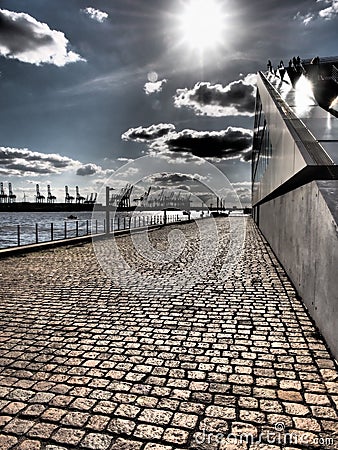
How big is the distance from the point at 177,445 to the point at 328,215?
316 cm

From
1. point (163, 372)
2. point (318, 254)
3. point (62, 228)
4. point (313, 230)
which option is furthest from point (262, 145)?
point (62, 228)

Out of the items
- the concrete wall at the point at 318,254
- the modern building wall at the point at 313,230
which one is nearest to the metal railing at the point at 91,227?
the modern building wall at the point at 313,230

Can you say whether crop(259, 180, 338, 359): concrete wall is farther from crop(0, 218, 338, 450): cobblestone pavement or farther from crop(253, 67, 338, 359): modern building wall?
crop(0, 218, 338, 450): cobblestone pavement

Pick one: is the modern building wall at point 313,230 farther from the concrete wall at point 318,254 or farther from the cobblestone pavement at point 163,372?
the cobblestone pavement at point 163,372

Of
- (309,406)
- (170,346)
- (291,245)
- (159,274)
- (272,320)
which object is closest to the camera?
(309,406)

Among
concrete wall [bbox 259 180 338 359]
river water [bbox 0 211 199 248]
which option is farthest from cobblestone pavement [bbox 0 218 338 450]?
river water [bbox 0 211 199 248]

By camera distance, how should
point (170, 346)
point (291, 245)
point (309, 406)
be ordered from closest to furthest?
point (309, 406)
point (170, 346)
point (291, 245)

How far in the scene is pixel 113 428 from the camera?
2.79m

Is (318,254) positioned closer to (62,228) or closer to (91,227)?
(91,227)

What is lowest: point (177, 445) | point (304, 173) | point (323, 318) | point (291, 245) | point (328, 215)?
point (177, 445)

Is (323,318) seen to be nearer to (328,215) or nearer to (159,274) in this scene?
(328,215)

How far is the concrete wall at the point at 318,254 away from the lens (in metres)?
4.19

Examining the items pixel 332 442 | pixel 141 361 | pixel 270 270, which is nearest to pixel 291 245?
pixel 270 270

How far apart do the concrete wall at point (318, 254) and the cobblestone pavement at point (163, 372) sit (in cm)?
26
